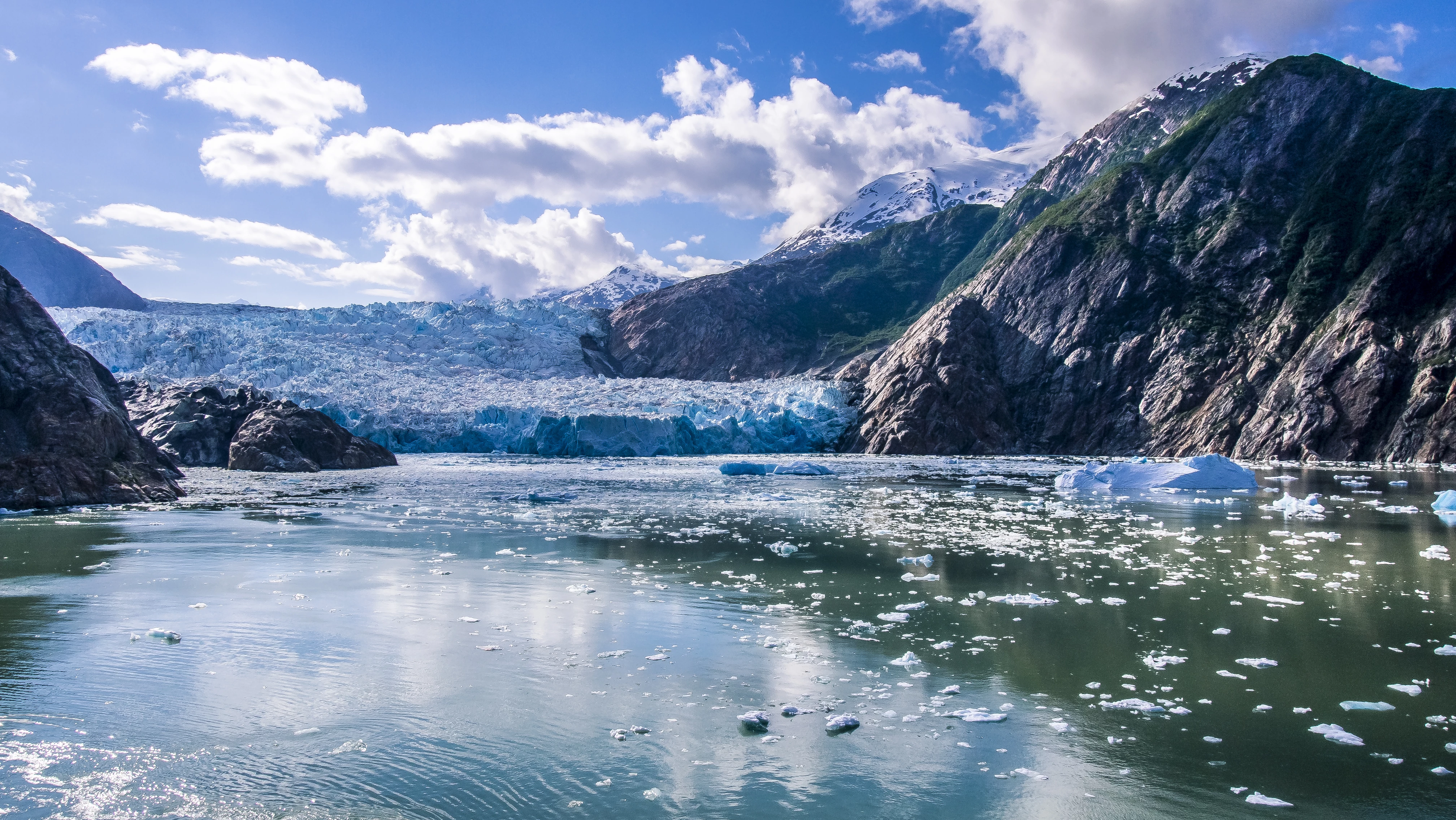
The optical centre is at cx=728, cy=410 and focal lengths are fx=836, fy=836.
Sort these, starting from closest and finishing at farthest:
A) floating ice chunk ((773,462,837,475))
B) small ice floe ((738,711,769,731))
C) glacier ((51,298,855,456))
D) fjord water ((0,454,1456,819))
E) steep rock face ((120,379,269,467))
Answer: fjord water ((0,454,1456,819)) < small ice floe ((738,711,769,731)) < floating ice chunk ((773,462,837,475)) < steep rock face ((120,379,269,467)) < glacier ((51,298,855,456))

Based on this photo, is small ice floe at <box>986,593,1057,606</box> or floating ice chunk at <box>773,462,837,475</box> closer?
small ice floe at <box>986,593,1057,606</box>

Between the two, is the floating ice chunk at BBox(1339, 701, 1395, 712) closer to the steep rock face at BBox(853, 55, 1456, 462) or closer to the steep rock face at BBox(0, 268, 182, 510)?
the steep rock face at BBox(0, 268, 182, 510)

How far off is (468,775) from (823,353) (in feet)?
338

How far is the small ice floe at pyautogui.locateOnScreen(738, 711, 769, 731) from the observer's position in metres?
6.71

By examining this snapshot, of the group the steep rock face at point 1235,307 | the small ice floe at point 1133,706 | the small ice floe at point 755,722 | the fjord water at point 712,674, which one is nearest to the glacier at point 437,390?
the steep rock face at point 1235,307

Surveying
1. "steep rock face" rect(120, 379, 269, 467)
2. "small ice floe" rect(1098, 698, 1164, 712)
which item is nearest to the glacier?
"steep rock face" rect(120, 379, 269, 467)

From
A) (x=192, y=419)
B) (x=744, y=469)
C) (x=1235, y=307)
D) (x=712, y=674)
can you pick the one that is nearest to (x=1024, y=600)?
(x=712, y=674)

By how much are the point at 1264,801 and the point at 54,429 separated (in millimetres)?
27653

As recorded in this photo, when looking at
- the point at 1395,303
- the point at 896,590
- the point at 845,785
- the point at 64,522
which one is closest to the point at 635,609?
the point at 896,590

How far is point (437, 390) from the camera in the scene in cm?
6103

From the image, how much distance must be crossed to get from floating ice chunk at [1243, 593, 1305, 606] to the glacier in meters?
45.6

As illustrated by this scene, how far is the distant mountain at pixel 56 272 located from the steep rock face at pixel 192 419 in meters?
70.0

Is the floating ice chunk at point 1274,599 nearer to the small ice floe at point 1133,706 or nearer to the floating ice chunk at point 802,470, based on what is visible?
the small ice floe at point 1133,706

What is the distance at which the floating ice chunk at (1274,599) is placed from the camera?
35.7 ft
